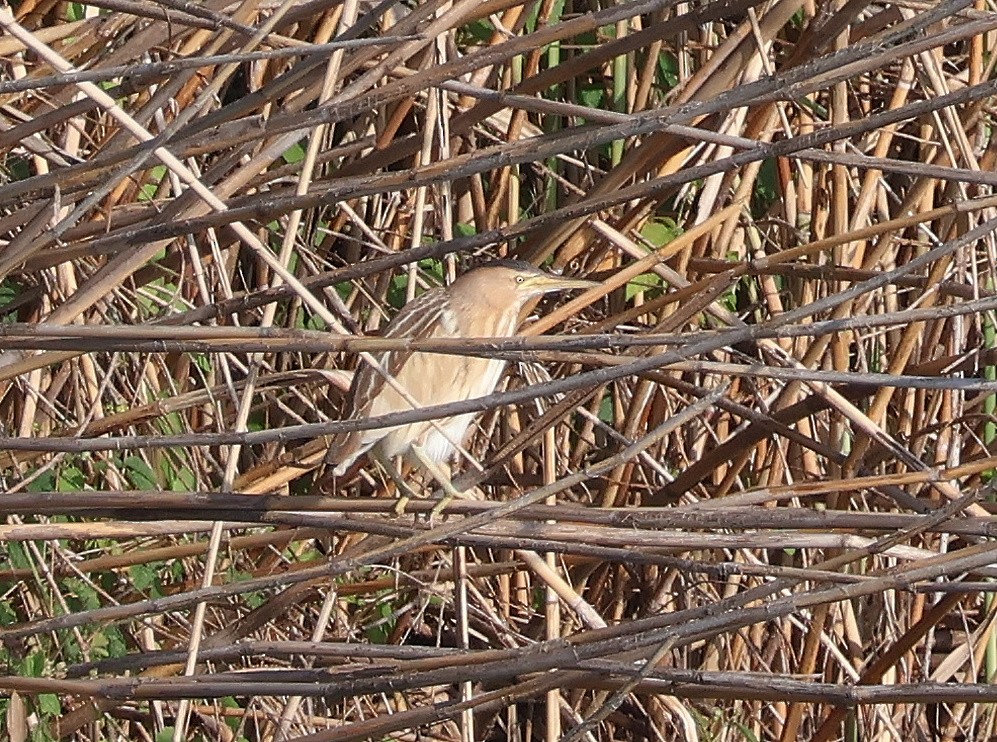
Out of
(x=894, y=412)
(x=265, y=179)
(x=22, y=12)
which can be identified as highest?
(x=22, y=12)

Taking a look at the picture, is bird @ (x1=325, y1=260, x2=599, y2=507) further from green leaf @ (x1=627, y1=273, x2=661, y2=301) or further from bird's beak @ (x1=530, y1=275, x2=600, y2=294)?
green leaf @ (x1=627, y1=273, x2=661, y2=301)

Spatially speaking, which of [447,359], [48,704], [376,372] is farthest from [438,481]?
[48,704]

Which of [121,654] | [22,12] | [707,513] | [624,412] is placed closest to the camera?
→ [707,513]

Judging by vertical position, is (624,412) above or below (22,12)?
below

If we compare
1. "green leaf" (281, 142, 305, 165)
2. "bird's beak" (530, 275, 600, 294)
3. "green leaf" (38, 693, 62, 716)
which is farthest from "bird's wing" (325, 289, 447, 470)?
"green leaf" (38, 693, 62, 716)

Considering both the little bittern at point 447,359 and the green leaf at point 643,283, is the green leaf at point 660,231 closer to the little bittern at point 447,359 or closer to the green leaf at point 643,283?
the green leaf at point 643,283

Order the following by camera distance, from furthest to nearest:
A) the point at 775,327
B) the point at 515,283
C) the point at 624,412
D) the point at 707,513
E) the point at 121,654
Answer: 1. the point at 624,412
2. the point at 515,283
3. the point at 121,654
4. the point at 707,513
5. the point at 775,327

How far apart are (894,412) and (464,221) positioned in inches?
32.4

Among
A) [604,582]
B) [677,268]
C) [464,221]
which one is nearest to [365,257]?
[464,221]

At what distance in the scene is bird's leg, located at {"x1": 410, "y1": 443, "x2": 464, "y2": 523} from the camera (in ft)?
5.45

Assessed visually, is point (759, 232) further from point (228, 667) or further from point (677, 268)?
point (228, 667)

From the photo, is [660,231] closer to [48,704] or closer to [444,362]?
[444,362]

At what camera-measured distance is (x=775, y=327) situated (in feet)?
3.96

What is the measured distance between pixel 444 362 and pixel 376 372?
34 cm
